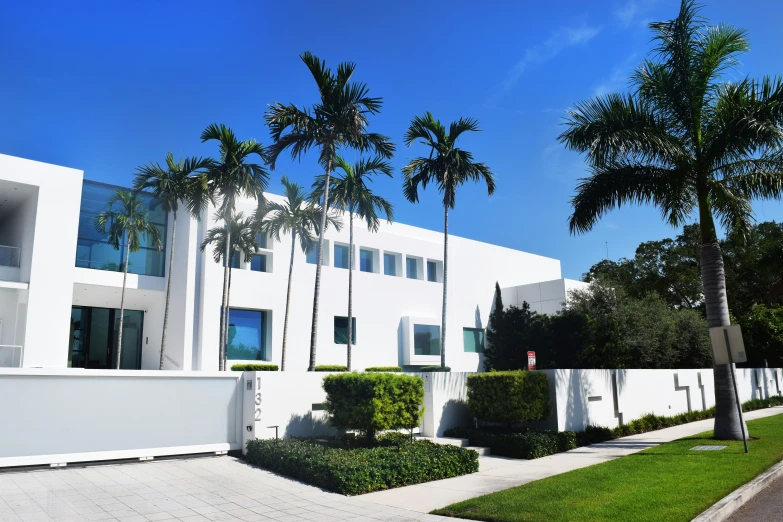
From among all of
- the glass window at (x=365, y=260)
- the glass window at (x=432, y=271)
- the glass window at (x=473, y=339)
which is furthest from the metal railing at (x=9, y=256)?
the glass window at (x=473, y=339)

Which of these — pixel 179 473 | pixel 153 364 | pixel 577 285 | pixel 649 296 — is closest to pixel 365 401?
pixel 179 473

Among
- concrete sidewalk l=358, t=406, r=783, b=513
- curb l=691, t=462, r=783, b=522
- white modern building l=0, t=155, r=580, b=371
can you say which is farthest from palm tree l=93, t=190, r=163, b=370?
curb l=691, t=462, r=783, b=522

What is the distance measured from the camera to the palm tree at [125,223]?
2500 centimetres

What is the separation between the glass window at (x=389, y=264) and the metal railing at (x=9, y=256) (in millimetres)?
17295

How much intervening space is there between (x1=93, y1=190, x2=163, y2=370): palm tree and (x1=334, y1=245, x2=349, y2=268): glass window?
853 cm

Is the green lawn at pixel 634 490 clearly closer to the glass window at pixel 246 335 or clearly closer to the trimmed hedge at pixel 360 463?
the trimmed hedge at pixel 360 463

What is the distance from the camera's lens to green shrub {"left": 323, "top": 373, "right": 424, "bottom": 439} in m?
12.2

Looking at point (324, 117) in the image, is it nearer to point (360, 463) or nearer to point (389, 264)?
point (360, 463)

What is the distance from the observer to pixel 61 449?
1111 centimetres

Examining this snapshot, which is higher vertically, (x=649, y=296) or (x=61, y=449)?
(x=649, y=296)

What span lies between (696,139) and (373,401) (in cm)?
1042

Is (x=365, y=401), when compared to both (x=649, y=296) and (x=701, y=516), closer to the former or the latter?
(x=701, y=516)

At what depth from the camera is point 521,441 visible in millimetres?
13367

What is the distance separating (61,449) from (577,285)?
30.3 meters
